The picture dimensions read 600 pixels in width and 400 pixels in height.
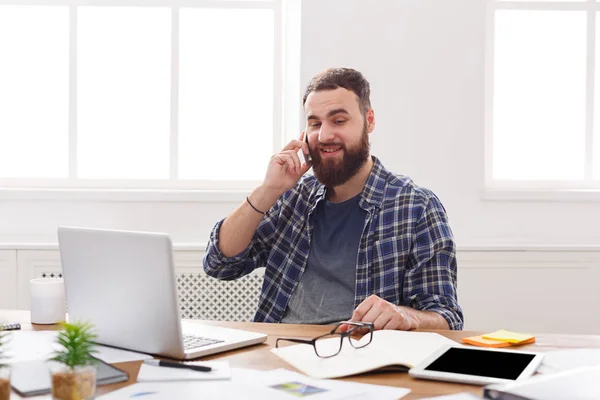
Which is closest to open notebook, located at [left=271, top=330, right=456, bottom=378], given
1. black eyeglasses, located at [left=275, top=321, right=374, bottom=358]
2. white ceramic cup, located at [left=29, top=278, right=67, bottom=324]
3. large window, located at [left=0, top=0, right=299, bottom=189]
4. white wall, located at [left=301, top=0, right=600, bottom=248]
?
black eyeglasses, located at [left=275, top=321, right=374, bottom=358]

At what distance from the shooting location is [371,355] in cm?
137

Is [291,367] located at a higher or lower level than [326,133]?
lower

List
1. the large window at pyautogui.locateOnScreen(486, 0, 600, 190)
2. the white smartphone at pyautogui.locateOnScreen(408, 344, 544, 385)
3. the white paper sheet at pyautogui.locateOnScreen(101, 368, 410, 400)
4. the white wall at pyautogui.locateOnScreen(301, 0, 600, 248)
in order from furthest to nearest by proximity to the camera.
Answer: the large window at pyautogui.locateOnScreen(486, 0, 600, 190) < the white wall at pyautogui.locateOnScreen(301, 0, 600, 248) < the white smartphone at pyautogui.locateOnScreen(408, 344, 544, 385) < the white paper sheet at pyautogui.locateOnScreen(101, 368, 410, 400)

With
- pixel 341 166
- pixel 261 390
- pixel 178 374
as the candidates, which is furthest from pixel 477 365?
pixel 341 166

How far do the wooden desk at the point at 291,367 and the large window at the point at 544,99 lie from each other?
1.88 meters

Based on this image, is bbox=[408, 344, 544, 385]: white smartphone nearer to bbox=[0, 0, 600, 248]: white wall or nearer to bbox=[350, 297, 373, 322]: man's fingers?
bbox=[350, 297, 373, 322]: man's fingers

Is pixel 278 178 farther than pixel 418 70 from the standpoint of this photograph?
No

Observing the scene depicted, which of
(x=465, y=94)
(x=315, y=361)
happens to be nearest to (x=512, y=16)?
(x=465, y=94)

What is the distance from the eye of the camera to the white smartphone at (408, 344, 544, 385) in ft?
4.05

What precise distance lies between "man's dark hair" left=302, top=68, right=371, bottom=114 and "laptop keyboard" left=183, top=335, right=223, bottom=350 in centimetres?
91

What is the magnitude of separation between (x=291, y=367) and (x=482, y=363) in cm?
33

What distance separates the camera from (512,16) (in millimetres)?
3416

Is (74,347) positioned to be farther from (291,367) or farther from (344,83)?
(344,83)

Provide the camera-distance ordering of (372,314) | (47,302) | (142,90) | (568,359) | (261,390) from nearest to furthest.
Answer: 1. (261,390)
2. (568,359)
3. (372,314)
4. (47,302)
5. (142,90)
